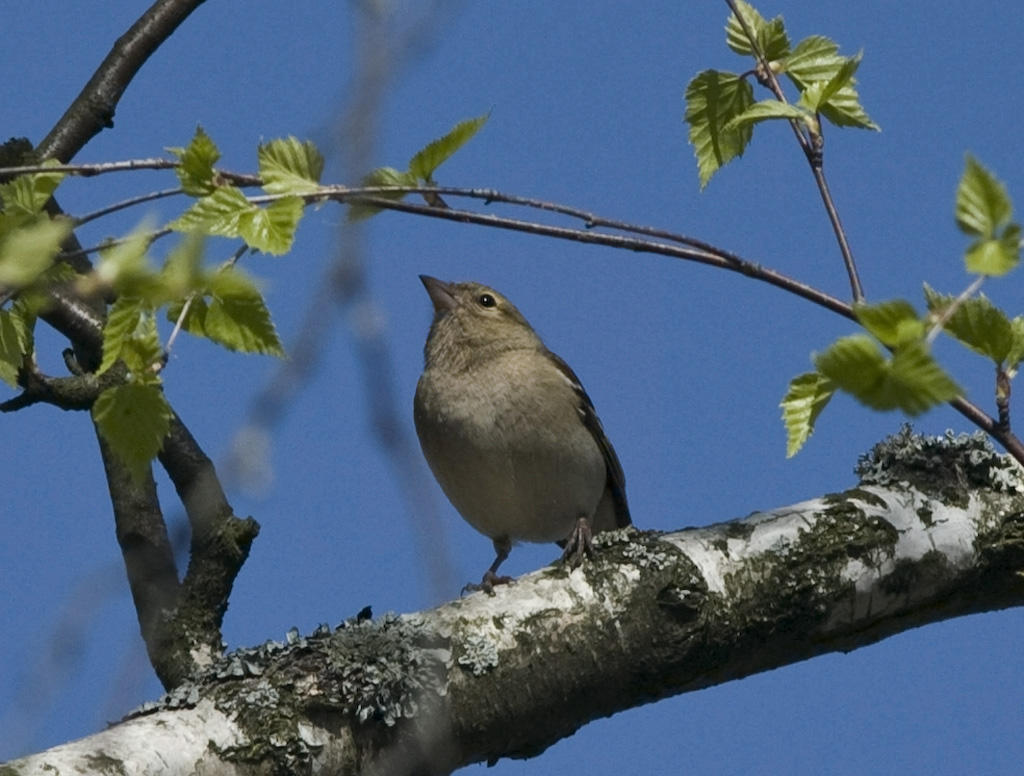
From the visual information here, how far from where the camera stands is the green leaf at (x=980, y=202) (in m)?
2.81

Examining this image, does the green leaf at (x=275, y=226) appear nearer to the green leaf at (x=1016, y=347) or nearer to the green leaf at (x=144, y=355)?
the green leaf at (x=144, y=355)

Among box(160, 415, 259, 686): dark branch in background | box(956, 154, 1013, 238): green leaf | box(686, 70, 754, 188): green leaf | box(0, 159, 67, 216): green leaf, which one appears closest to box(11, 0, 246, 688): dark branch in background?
box(160, 415, 259, 686): dark branch in background

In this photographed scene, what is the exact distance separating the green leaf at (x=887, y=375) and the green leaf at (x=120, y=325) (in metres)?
1.75

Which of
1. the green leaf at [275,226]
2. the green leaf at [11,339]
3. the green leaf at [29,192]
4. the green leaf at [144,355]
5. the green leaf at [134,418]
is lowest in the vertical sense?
the green leaf at [134,418]

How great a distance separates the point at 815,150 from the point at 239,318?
5.83ft

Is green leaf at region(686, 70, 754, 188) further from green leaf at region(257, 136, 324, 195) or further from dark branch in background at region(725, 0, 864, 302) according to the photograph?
green leaf at region(257, 136, 324, 195)

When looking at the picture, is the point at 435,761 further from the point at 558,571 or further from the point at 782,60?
the point at 782,60

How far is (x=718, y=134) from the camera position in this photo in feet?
A: 14.9

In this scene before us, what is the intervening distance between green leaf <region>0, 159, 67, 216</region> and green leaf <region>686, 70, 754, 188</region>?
2117 millimetres

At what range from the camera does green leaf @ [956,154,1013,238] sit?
2809mm

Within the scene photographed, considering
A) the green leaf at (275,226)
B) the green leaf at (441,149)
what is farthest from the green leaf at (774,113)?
the green leaf at (275,226)

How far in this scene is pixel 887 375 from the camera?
2.81 meters

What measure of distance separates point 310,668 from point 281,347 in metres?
1.45

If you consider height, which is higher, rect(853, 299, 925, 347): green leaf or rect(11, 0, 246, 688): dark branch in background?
rect(11, 0, 246, 688): dark branch in background
